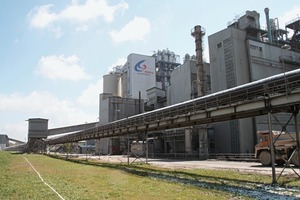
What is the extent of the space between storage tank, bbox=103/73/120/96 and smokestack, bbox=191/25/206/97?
175 feet

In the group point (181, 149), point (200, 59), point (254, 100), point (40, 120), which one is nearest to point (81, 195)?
point (254, 100)

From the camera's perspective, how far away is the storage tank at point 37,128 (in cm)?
8931

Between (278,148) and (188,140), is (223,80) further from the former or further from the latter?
(278,148)

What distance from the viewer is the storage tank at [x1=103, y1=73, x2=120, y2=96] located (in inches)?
4326

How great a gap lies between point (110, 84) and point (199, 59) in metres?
57.0

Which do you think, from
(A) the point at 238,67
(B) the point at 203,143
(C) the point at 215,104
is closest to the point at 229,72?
(A) the point at 238,67

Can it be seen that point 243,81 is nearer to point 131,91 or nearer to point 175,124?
point 175,124

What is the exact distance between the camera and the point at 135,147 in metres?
49.6

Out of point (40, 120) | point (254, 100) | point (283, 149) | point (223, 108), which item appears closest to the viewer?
point (254, 100)

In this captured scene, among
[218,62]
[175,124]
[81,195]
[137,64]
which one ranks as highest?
[137,64]

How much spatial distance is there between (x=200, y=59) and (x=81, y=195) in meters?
49.4

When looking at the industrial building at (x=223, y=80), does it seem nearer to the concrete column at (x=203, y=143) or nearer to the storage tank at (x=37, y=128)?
the concrete column at (x=203, y=143)

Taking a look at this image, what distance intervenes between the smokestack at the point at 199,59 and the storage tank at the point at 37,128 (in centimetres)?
5402

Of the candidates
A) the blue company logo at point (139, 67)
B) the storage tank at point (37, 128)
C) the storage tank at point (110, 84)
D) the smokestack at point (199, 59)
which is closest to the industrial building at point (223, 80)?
the smokestack at point (199, 59)
